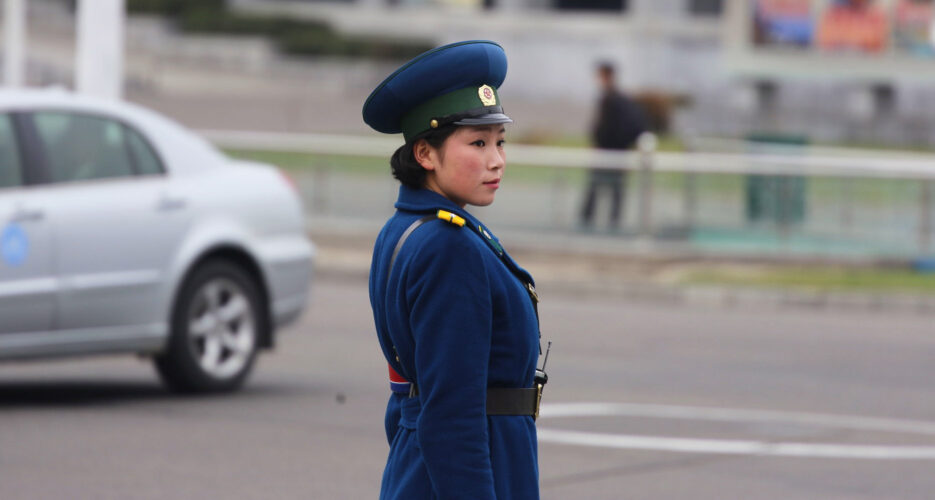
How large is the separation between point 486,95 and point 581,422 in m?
5.65

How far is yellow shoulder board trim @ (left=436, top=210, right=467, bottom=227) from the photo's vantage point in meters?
3.46

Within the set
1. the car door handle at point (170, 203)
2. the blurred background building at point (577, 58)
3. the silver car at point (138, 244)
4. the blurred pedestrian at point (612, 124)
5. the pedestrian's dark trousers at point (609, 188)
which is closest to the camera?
the silver car at point (138, 244)

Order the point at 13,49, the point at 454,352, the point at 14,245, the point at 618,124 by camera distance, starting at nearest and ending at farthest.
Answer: the point at 454,352, the point at 14,245, the point at 13,49, the point at 618,124

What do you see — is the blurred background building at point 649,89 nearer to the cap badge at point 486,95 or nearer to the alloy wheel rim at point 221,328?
the alloy wheel rim at point 221,328

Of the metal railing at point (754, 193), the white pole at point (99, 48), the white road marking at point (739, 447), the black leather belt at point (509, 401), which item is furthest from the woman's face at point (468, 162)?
the metal railing at point (754, 193)

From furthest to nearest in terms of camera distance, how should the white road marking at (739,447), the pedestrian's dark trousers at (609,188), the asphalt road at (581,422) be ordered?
the pedestrian's dark trousers at (609,188) < the white road marking at (739,447) < the asphalt road at (581,422)

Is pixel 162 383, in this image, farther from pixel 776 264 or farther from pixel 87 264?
pixel 776 264

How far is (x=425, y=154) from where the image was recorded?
3.61 metres

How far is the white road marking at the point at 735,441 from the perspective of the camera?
27.1ft

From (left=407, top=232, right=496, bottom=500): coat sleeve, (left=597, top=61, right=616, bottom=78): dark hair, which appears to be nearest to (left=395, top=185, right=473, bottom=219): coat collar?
(left=407, top=232, right=496, bottom=500): coat sleeve

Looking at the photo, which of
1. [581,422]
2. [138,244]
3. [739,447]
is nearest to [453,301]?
[739,447]

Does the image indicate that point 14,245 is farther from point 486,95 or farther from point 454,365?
point 454,365

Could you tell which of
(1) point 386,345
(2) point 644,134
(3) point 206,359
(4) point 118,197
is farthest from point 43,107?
(2) point 644,134

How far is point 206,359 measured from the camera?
31.6 ft
